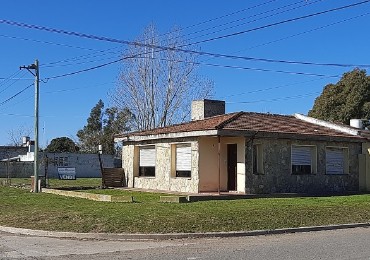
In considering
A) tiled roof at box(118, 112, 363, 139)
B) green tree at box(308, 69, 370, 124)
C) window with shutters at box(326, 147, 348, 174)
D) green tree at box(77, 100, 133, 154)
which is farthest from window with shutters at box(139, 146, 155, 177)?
green tree at box(77, 100, 133, 154)

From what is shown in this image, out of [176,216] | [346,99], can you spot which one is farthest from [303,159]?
[346,99]

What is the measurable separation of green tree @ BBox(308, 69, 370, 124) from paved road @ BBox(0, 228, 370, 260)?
35419 millimetres

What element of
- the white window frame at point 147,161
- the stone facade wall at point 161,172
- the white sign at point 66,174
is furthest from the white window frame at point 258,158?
the white sign at point 66,174

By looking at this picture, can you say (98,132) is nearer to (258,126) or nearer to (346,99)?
(346,99)

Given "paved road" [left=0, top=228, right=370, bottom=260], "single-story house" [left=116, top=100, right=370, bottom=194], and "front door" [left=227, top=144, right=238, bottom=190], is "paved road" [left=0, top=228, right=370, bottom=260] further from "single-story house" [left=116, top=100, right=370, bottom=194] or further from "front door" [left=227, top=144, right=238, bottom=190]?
"front door" [left=227, top=144, right=238, bottom=190]

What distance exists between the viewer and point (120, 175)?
3212 centimetres

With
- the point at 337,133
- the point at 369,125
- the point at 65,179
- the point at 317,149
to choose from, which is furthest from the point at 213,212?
the point at 369,125

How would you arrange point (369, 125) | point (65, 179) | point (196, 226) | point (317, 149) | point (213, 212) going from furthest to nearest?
1. point (369, 125)
2. point (65, 179)
3. point (317, 149)
4. point (213, 212)
5. point (196, 226)

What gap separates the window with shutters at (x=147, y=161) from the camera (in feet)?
97.7

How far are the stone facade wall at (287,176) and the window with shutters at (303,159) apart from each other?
0.83 feet

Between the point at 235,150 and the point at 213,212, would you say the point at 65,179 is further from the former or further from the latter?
the point at 213,212

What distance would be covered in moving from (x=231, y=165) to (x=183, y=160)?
2442 mm

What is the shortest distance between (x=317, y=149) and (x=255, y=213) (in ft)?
38.7

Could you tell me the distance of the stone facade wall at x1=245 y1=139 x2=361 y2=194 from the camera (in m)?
24.9
